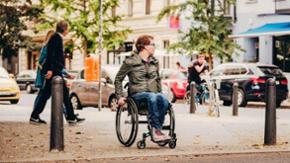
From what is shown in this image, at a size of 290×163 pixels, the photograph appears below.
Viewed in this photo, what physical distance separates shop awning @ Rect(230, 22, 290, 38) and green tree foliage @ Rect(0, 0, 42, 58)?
69.0 ft

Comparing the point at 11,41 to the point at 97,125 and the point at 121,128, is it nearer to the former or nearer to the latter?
the point at 97,125

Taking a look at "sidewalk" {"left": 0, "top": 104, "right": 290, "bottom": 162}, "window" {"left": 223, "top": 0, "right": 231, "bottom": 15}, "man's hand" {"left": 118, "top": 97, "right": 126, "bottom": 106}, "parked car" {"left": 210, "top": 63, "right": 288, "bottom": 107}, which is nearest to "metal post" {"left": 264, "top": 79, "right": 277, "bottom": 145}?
"sidewalk" {"left": 0, "top": 104, "right": 290, "bottom": 162}

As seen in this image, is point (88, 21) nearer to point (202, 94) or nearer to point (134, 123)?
point (202, 94)

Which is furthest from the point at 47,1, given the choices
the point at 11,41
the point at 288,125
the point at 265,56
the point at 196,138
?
the point at 196,138

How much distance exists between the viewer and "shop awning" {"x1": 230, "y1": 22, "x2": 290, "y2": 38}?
130 feet

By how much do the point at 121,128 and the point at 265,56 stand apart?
3079cm

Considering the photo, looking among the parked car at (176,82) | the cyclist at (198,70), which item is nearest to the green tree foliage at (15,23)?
the parked car at (176,82)

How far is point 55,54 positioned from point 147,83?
375cm

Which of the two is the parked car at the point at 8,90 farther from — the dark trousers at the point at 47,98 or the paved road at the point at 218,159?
the paved road at the point at 218,159

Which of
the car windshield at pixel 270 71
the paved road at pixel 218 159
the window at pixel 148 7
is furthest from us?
the window at pixel 148 7

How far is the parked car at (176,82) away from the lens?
3809 centimetres

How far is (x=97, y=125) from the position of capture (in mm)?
17375

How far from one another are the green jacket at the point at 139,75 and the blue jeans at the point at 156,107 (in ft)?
0.59

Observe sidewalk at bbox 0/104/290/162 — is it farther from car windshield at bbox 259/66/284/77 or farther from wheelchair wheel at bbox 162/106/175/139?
car windshield at bbox 259/66/284/77
